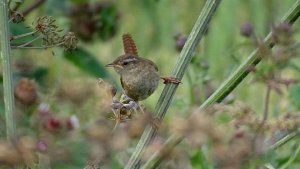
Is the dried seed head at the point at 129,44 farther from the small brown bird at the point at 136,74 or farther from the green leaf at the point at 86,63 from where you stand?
the green leaf at the point at 86,63

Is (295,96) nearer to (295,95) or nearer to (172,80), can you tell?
(295,95)

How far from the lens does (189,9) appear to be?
7320 mm

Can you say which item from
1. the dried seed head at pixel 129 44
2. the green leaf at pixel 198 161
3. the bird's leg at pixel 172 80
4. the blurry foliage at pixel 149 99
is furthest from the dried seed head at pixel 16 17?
the green leaf at pixel 198 161

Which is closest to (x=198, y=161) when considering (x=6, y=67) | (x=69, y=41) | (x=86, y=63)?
(x=69, y=41)

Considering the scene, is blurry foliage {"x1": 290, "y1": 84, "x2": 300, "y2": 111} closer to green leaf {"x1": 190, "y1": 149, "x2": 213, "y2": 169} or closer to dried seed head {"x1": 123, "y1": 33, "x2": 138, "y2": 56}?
green leaf {"x1": 190, "y1": 149, "x2": 213, "y2": 169}

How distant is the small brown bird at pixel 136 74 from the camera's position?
2.20m

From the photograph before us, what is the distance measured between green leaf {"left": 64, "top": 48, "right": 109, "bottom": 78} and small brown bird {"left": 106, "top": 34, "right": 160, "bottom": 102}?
1566 millimetres

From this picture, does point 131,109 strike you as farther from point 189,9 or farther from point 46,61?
point 189,9

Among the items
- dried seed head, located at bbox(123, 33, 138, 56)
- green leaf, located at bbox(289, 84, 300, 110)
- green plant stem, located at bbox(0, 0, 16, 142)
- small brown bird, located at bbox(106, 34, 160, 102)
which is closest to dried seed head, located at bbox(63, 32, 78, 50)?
green plant stem, located at bbox(0, 0, 16, 142)

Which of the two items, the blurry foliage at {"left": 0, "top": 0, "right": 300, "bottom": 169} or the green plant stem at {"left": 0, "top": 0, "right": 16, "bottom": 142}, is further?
the green plant stem at {"left": 0, "top": 0, "right": 16, "bottom": 142}

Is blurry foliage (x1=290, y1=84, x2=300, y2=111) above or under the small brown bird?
under

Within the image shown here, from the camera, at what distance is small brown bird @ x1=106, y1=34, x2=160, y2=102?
220 centimetres

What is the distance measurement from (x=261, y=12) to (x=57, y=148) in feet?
17.8

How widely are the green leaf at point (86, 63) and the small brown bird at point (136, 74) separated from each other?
1.57 meters
